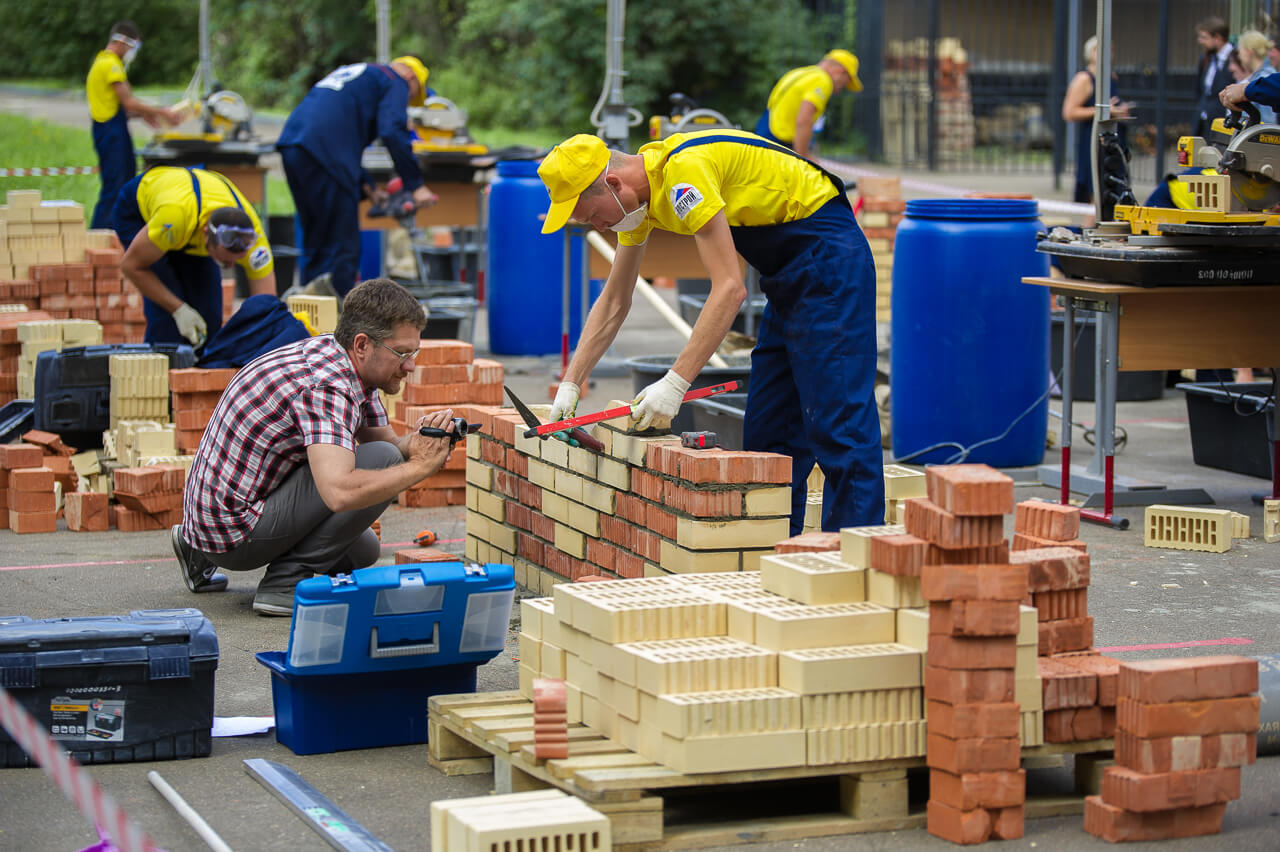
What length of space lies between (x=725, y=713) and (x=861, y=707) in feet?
1.16

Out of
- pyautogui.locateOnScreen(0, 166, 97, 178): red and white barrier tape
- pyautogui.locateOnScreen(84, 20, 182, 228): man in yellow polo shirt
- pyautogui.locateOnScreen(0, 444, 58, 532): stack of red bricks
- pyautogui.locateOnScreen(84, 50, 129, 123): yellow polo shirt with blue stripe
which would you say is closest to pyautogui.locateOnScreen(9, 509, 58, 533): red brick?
pyautogui.locateOnScreen(0, 444, 58, 532): stack of red bricks

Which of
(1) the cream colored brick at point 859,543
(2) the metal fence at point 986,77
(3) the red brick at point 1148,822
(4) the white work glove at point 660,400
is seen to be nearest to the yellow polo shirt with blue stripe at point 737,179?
(4) the white work glove at point 660,400

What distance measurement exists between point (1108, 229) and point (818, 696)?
429 centimetres

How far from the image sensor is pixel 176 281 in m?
9.18

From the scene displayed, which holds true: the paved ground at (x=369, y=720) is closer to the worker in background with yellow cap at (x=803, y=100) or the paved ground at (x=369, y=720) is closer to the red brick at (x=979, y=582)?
the red brick at (x=979, y=582)

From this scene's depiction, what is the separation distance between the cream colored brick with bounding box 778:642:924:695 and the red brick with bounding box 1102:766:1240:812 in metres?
0.52

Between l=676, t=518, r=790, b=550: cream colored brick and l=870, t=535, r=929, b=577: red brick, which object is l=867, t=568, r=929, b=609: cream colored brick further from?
l=676, t=518, r=790, b=550: cream colored brick

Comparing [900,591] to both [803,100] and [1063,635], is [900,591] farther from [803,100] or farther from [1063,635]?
[803,100]

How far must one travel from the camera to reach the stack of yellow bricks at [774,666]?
3896mm

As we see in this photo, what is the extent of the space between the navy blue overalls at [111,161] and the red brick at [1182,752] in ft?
38.8

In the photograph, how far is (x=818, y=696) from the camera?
3938mm

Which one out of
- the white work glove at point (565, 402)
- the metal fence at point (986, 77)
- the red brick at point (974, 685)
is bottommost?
the red brick at point (974, 685)

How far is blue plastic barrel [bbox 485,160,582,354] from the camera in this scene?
1235cm

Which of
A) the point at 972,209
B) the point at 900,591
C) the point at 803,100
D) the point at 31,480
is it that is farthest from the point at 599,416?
the point at 803,100
